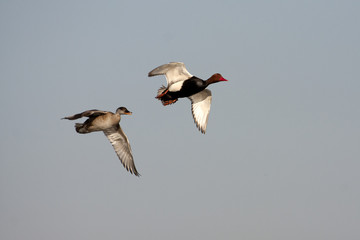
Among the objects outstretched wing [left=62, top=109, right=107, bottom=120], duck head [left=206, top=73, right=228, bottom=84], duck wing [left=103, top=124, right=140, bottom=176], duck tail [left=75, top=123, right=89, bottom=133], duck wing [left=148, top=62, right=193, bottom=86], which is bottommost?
duck wing [left=103, top=124, right=140, bottom=176]

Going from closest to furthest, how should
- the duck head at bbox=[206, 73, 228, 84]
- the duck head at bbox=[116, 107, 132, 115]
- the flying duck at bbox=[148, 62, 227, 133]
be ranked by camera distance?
the duck head at bbox=[116, 107, 132, 115], the flying duck at bbox=[148, 62, 227, 133], the duck head at bbox=[206, 73, 228, 84]

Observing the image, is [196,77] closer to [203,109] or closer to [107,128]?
[203,109]

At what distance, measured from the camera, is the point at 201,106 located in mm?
23000

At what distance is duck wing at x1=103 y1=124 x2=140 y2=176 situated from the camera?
Result: 2111 cm

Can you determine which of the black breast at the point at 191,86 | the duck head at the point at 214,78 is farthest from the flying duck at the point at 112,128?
the duck head at the point at 214,78

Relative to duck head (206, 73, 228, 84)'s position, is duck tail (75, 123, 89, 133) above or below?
below

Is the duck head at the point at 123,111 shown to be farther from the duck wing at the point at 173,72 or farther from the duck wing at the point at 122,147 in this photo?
the duck wing at the point at 173,72

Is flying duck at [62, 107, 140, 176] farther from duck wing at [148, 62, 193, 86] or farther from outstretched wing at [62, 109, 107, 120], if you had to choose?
duck wing at [148, 62, 193, 86]

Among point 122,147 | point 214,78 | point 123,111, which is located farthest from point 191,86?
point 122,147

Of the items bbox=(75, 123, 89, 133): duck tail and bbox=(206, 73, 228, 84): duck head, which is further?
bbox=(206, 73, 228, 84): duck head

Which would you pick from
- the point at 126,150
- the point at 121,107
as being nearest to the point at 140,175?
the point at 126,150

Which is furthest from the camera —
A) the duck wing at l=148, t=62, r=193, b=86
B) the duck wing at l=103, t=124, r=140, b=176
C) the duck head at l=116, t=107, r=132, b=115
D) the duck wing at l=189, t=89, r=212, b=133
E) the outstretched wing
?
the duck wing at l=189, t=89, r=212, b=133

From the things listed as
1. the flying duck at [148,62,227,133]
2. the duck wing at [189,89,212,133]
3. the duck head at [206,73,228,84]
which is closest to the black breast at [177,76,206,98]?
the flying duck at [148,62,227,133]

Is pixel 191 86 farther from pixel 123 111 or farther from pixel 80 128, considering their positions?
pixel 80 128
